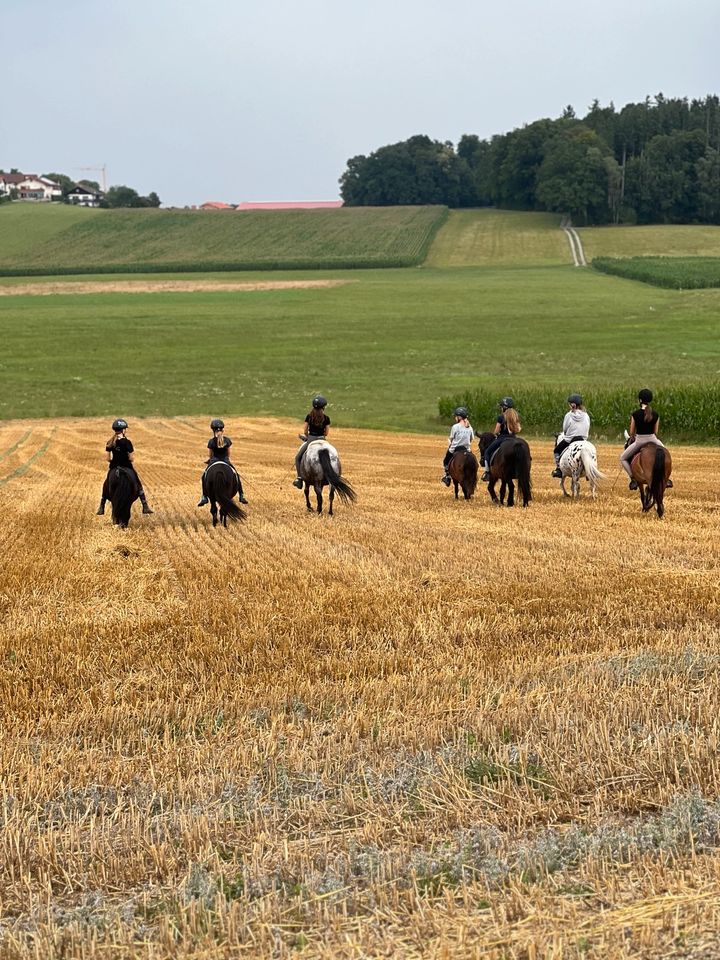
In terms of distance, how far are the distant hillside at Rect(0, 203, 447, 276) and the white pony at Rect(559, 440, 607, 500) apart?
319ft

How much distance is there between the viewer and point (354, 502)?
19719 mm

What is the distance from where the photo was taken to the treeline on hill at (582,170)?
464 ft

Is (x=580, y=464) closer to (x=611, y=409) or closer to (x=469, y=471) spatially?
(x=469, y=471)

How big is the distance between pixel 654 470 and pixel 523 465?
2703mm

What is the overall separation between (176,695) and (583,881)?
4.22 meters

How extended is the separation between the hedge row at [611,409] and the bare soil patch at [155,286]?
5910cm

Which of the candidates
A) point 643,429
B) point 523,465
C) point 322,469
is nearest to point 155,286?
point 322,469

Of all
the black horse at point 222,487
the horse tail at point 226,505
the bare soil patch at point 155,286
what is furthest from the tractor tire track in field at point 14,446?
the bare soil patch at point 155,286

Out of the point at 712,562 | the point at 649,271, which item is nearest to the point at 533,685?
the point at 712,562

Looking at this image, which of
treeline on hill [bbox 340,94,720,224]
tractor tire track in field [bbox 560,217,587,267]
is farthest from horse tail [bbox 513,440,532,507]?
treeline on hill [bbox 340,94,720,224]

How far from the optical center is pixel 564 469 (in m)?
21.4

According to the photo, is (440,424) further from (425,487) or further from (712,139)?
(712,139)

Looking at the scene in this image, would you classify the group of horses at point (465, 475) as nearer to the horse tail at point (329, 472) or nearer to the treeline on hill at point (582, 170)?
the horse tail at point (329, 472)

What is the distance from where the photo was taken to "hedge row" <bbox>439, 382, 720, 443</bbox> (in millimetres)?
33406
